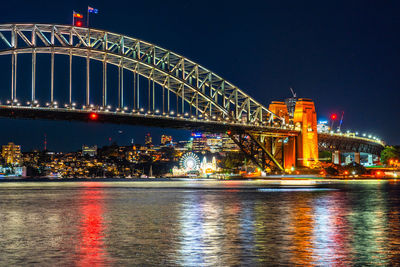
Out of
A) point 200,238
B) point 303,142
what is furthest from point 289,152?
point 200,238

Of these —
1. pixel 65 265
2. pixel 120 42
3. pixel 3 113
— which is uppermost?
pixel 120 42

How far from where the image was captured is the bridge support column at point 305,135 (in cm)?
9469

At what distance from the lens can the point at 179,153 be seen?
7648 inches

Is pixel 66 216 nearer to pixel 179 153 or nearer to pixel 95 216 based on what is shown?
pixel 95 216

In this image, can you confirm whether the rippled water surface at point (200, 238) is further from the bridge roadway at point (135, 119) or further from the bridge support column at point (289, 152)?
the bridge support column at point (289, 152)

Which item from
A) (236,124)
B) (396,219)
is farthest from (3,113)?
(396,219)

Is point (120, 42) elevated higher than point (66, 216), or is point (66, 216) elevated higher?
point (120, 42)

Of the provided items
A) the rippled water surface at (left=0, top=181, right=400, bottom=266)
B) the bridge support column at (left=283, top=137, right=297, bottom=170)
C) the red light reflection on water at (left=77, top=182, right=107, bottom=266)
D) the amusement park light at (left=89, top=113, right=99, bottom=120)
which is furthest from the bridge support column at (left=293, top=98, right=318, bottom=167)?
the red light reflection on water at (left=77, top=182, right=107, bottom=266)

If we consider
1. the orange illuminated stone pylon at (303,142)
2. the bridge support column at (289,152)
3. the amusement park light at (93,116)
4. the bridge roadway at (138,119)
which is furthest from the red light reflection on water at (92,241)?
the orange illuminated stone pylon at (303,142)

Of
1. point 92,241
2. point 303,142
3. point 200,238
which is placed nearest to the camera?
point 92,241

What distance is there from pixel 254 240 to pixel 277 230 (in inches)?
77.9

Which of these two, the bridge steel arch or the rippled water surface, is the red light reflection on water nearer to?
the rippled water surface

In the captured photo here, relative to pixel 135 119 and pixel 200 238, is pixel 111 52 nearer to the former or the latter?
pixel 135 119

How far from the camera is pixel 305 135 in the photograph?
9538cm
